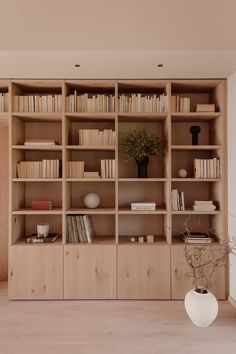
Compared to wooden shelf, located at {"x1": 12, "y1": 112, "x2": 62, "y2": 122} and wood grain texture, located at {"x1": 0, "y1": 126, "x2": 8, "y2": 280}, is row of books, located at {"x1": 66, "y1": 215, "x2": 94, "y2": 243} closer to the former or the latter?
wood grain texture, located at {"x1": 0, "y1": 126, "x2": 8, "y2": 280}

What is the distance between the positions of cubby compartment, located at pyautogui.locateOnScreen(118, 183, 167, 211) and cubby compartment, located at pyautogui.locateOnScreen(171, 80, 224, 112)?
3.06 ft

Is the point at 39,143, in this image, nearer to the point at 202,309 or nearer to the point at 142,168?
the point at 142,168

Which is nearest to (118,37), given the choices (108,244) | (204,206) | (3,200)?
(204,206)

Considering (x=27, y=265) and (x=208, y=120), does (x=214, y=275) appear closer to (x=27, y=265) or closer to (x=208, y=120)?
(x=208, y=120)

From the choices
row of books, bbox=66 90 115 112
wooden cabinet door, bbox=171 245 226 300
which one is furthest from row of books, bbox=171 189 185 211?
row of books, bbox=66 90 115 112

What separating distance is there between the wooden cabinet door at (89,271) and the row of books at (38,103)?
1.52 meters

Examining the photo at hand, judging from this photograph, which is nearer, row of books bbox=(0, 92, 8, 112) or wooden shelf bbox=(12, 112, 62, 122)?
wooden shelf bbox=(12, 112, 62, 122)

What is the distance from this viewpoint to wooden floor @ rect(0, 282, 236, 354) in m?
2.16

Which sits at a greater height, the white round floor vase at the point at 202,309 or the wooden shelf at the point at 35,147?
the wooden shelf at the point at 35,147

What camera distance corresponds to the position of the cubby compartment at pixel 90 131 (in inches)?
119

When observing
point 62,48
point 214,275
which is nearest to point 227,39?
point 62,48

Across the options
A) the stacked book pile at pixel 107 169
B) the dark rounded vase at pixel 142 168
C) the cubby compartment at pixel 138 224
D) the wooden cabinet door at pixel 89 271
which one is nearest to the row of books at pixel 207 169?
the dark rounded vase at pixel 142 168

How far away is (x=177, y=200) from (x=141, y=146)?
2.36 feet

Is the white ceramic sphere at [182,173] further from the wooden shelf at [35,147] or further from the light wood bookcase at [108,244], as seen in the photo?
the wooden shelf at [35,147]
